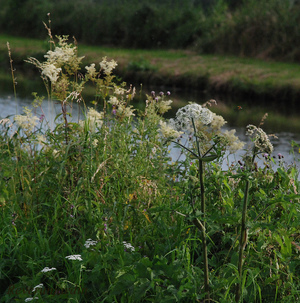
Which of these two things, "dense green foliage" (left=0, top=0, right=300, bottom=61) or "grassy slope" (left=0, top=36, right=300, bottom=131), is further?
"dense green foliage" (left=0, top=0, right=300, bottom=61)

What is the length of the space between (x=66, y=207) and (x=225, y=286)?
1.43m

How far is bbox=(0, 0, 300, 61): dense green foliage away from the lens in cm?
1978

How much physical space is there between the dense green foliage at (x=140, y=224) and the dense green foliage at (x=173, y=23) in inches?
657

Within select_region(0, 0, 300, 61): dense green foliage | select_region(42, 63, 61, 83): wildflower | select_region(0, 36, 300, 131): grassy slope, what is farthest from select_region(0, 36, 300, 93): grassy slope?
select_region(42, 63, 61, 83): wildflower

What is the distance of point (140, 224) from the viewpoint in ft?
11.0

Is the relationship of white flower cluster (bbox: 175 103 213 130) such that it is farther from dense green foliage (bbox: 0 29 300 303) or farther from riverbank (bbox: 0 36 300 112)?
riverbank (bbox: 0 36 300 112)

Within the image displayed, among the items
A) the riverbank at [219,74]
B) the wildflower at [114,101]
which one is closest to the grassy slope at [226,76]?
the riverbank at [219,74]

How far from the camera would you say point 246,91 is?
52.4 feet

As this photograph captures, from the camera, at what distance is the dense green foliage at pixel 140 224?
251cm

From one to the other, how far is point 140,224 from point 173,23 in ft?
81.2

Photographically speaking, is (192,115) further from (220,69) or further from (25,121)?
(220,69)

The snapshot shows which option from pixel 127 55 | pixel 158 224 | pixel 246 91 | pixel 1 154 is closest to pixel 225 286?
pixel 158 224

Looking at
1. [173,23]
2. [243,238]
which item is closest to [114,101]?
[243,238]

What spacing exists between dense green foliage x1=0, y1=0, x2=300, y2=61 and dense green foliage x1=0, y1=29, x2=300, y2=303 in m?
16.7
